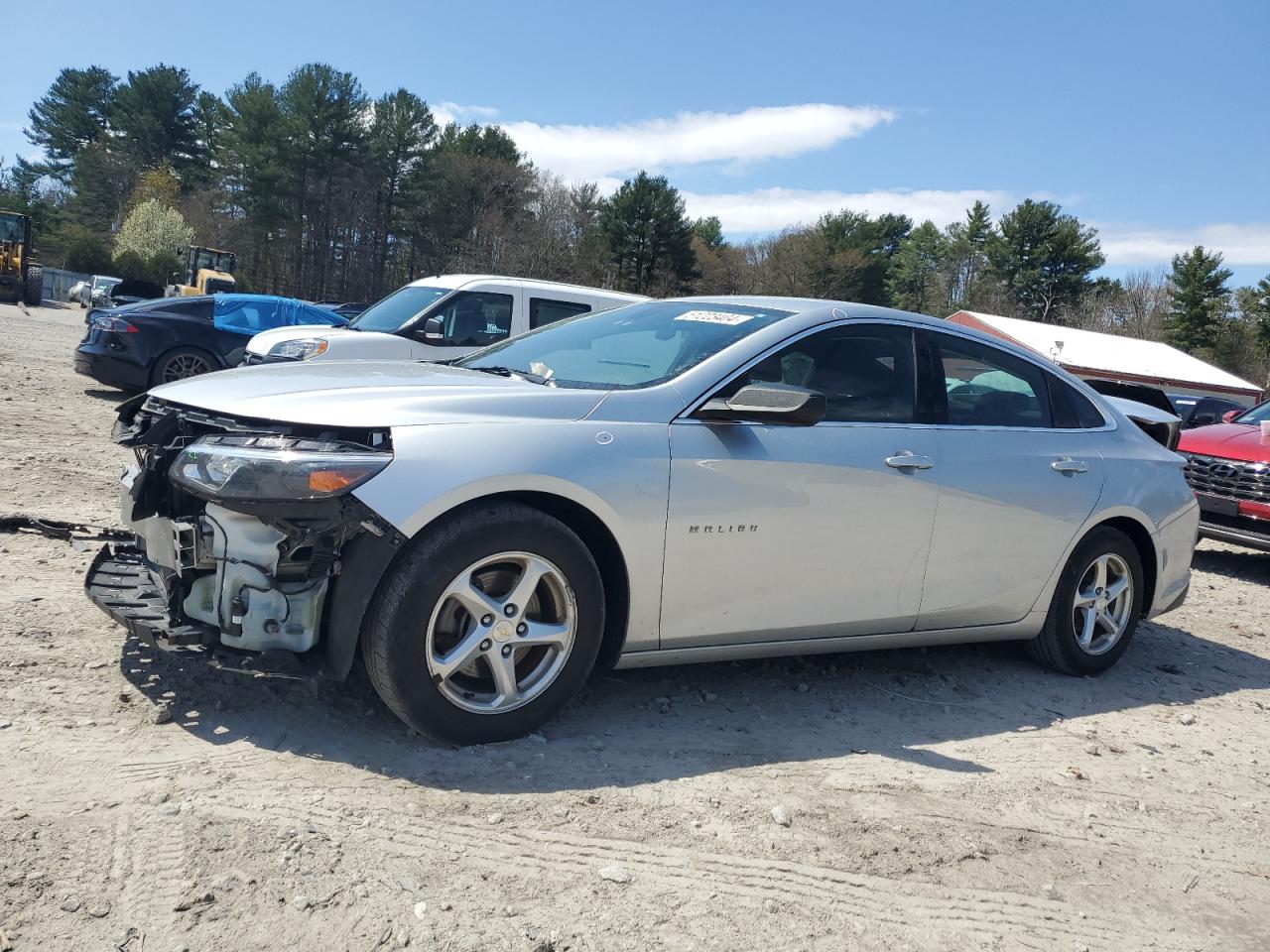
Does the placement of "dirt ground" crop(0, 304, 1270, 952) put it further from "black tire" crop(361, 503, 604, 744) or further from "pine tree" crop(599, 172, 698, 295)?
"pine tree" crop(599, 172, 698, 295)

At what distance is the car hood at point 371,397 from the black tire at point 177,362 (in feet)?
30.3

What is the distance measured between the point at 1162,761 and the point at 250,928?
146 inches

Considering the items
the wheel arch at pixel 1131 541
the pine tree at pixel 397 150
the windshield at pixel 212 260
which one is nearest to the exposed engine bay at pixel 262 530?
the wheel arch at pixel 1131 541

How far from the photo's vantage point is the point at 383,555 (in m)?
3.26

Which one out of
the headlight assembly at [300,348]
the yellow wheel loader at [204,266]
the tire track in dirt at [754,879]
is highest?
the yellow wheel loader at [204,266]

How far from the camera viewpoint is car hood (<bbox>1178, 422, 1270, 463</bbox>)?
343 inches

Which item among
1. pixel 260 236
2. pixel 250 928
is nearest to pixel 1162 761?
pixel 250 928

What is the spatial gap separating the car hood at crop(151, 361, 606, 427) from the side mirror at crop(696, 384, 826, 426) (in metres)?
0.46

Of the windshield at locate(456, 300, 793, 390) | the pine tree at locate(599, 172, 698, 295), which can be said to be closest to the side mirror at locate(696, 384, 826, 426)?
the windshield at locate(456, 300, 793, 390)

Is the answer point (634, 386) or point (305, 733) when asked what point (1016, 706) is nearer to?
point (634, 386)

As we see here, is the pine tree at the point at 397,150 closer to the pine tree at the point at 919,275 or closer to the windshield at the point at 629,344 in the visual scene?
the pine tree at the point at 919,275

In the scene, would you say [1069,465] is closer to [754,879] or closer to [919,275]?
[754,879]

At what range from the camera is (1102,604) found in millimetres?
5379

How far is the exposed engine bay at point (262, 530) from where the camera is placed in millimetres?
3203
